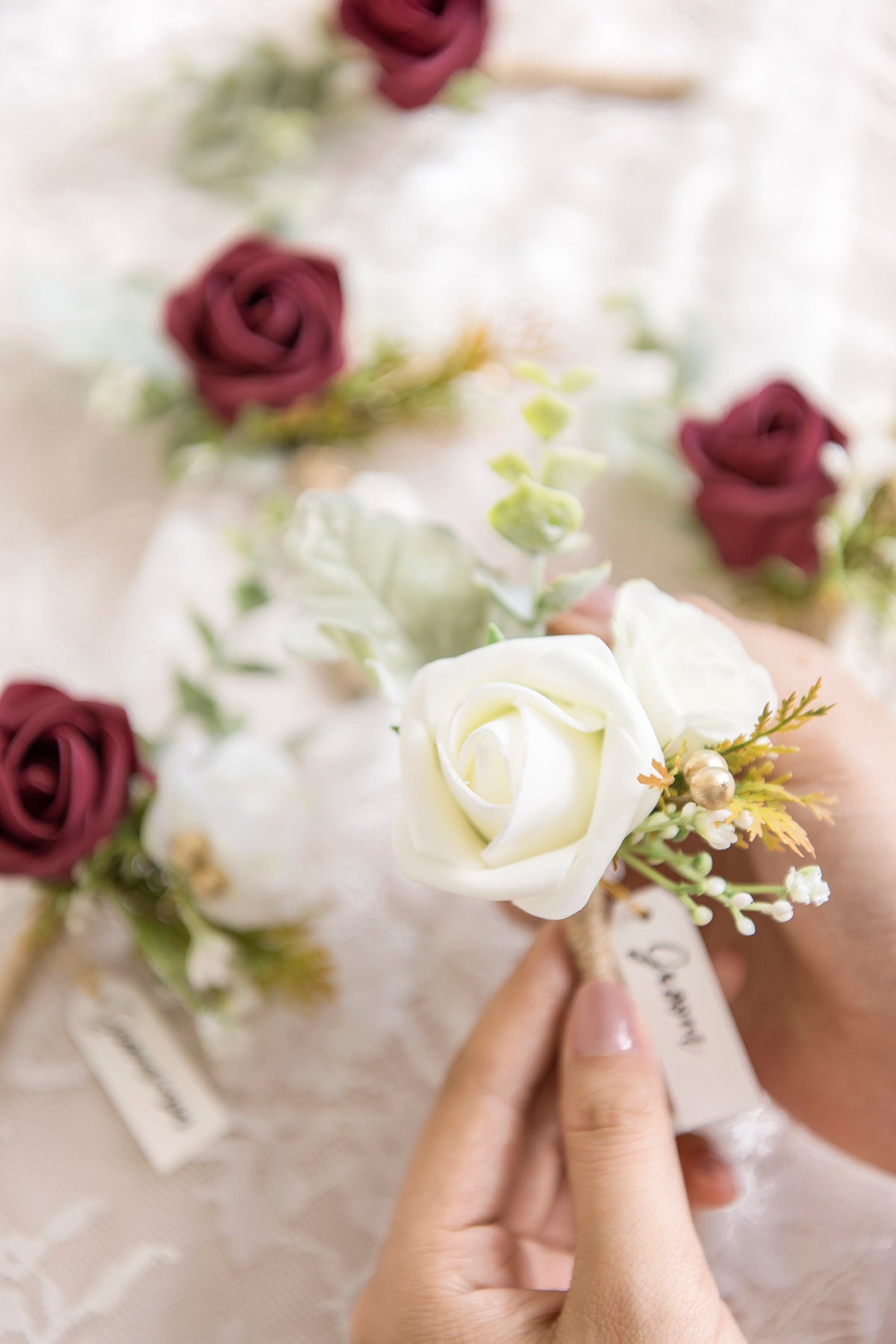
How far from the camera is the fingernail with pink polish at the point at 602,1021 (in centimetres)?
59

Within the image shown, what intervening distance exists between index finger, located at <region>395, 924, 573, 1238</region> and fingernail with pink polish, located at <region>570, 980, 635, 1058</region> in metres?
0.03

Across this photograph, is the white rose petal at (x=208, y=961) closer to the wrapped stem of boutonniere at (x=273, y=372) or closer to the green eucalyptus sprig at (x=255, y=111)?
the wrapped stem of boutonniere at (x=273, y=372)

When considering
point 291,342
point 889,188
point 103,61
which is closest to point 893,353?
point 889,188

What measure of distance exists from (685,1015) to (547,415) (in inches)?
14.5

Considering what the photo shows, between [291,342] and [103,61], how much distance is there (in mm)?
635

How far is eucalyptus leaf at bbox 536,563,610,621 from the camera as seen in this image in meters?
0.55

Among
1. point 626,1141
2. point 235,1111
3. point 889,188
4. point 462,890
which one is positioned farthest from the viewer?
point 889,188

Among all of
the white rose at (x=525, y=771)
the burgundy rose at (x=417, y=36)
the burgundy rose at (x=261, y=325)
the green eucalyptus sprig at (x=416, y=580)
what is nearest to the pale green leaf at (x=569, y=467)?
the green eucalyptus sprig at (x=416, y=580)

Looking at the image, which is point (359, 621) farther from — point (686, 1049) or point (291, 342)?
point (291, 342)

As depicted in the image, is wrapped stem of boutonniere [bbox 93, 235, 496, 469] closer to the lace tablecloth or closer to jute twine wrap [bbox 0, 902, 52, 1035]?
the lace tablecloth

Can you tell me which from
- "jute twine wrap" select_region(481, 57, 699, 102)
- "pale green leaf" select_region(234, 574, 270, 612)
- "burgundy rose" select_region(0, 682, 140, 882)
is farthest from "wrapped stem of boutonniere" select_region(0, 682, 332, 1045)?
"jute twine wrap" select_region(481, 57, 699, 102)

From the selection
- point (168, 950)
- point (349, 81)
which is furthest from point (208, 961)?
point (349, 81)

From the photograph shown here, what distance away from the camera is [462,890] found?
1.46ft

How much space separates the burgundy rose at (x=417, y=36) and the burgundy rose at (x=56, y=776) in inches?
33.0
